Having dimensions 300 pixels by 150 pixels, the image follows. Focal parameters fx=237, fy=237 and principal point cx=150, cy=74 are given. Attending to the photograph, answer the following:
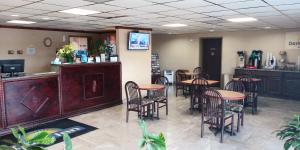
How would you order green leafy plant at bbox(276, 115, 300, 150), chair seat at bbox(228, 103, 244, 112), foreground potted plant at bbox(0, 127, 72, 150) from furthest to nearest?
chair seat at bbox(228, 103, 244, 112) → green leafy plant at bbox(276, 115, 300, 150) → foreground potted plant at bbox(0, 127, 72, 150)

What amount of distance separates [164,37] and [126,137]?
7.57m

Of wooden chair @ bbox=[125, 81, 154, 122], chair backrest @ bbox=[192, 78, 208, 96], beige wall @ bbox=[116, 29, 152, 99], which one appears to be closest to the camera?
wooden chair @ bbox=[125, 81, 154, 122]

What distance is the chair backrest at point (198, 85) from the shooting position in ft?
19.5

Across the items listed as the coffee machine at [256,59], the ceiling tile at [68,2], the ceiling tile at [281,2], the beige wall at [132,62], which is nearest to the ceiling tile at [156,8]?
the ceiling tile at [68,2]

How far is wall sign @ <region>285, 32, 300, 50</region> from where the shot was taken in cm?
775

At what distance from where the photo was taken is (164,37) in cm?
1126

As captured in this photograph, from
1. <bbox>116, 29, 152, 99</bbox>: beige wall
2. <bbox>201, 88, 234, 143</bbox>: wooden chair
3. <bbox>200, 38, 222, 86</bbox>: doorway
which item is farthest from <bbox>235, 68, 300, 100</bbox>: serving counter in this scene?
<bbox>201, 88, 234, 143</bbox>: wooden chair

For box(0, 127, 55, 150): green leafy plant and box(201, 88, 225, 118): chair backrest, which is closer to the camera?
box(0, 127, 55, 150): green leafy plant

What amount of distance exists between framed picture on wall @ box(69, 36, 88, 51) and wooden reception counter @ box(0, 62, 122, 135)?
3464 mm

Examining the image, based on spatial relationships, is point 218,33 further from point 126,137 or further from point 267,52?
point 126,137

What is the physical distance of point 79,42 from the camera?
9688mm

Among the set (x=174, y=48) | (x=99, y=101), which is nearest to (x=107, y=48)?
(x=99, y=101)

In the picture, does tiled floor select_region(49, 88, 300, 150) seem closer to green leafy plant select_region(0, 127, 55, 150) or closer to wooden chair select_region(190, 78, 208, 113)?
wooden chair select_region(190, 78, 208, 113)

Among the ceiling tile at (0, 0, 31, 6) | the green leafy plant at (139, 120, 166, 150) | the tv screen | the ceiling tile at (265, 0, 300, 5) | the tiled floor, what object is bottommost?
the tiled floor
